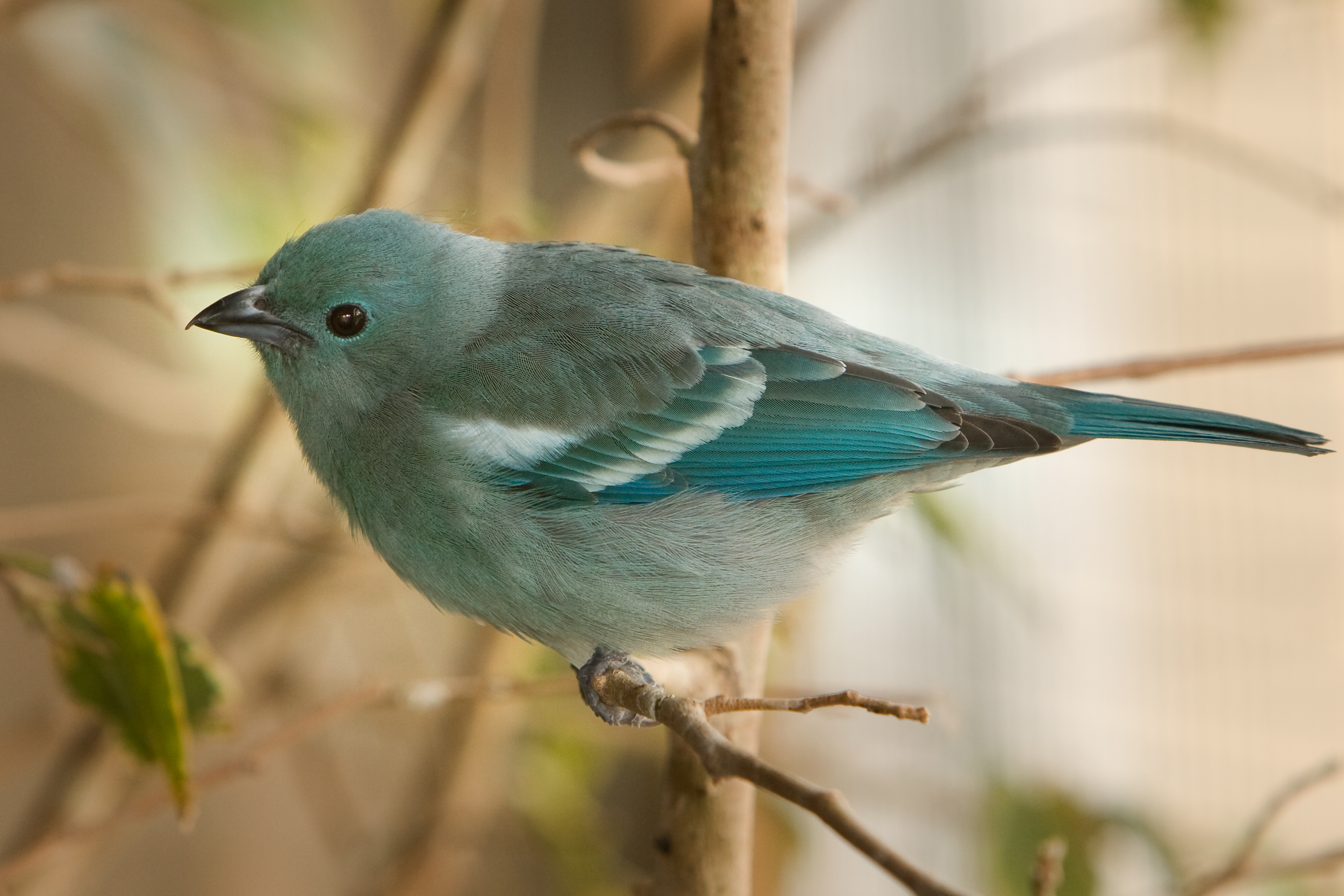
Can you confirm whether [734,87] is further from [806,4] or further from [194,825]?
[194,825]

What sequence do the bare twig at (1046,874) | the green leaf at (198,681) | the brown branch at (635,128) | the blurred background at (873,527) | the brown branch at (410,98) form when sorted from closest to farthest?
the bare twig at (1046,874), the brown branch at (635,128), the green leaf at (198,681), the brown branch at (410,98), the blurred background at (873,527)

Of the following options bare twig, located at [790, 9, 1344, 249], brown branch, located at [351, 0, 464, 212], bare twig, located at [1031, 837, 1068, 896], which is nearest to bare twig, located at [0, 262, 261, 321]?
brown branch, located at [351, 0, 464, 212]

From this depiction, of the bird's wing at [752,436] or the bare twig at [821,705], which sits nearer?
the bare twig at [821,705]

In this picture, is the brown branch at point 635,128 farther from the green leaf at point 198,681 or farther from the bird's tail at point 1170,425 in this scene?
the green leaf at point 198,681

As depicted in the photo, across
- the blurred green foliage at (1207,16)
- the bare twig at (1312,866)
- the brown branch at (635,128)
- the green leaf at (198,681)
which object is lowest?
the bare twig at (1312,866)

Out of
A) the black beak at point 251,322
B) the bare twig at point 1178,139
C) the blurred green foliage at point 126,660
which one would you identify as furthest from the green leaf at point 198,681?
the bare twig at point 1178,139

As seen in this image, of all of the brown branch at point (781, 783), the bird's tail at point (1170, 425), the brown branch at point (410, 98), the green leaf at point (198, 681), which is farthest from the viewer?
the brown branch at point (410, 98)

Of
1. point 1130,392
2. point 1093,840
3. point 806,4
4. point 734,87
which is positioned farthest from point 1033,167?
point 734,87
